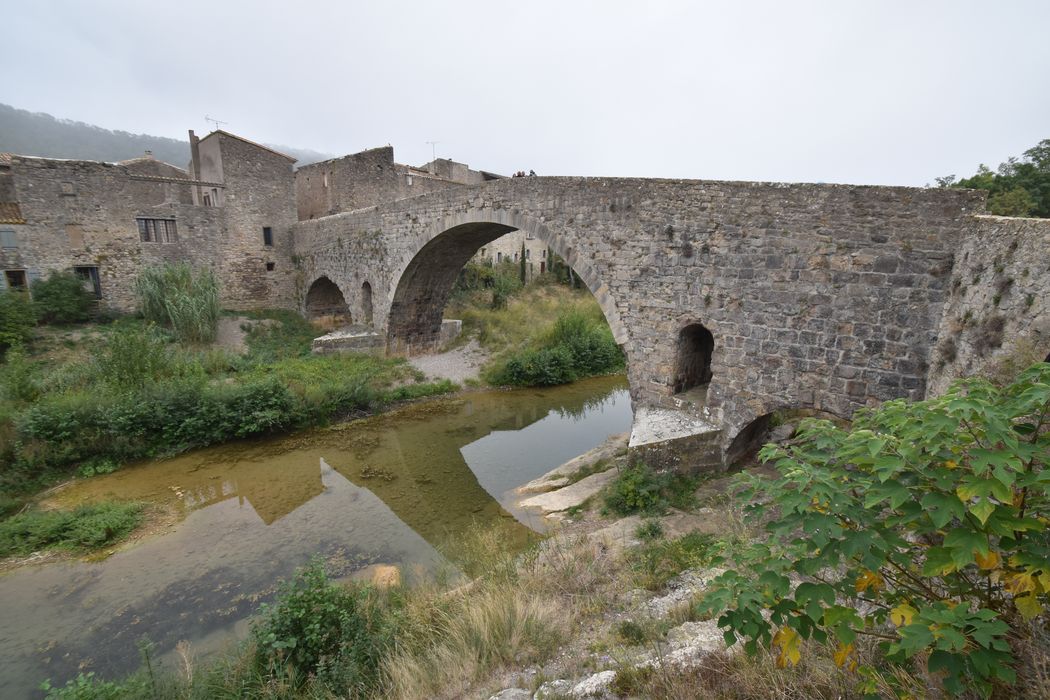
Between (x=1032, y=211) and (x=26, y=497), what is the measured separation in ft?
50.6

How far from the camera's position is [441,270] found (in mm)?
14688

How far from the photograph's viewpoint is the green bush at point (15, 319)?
1131 cm

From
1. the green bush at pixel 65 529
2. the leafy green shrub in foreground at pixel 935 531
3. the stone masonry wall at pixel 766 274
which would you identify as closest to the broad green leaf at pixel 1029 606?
the leafy green shrub in foreground at pixel 935 531

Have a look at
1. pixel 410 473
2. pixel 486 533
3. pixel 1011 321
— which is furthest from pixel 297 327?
pixel 1011 321

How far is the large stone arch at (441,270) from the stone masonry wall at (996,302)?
419cm

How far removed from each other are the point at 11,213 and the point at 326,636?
53.1ft

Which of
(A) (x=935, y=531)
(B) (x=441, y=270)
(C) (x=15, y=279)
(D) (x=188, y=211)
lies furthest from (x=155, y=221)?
(A) (x=935, y=531)

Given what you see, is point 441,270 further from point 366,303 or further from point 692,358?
point 692,358

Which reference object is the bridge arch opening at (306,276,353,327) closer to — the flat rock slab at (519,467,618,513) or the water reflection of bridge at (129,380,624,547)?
the water reflection of bridge at (129,380,624,547)

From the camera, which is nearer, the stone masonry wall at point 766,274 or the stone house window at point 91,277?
the stone masonry wall at point 766,274

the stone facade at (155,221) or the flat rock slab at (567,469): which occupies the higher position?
the stone facade at (155,221)

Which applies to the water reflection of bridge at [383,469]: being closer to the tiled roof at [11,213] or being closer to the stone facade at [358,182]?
the tiled roof at [11,213]

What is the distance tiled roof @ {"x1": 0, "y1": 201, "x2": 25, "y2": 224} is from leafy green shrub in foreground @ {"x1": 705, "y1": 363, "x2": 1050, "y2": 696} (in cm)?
1846

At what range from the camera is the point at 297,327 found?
1700cm
